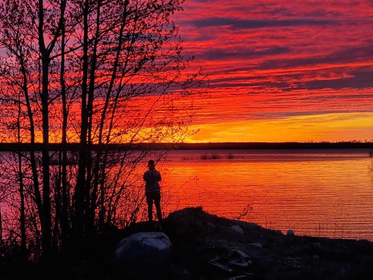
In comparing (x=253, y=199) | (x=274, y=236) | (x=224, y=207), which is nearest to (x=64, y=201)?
(x=274, y=236)

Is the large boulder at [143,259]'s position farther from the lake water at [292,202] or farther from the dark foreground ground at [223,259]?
the lake water at [292,202]

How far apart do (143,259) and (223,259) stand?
2.20 metres

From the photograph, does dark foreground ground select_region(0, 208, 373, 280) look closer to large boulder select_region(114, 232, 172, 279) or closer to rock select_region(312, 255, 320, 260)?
rock select_region(312, 255, 320, 260)

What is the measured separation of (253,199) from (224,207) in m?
5.36

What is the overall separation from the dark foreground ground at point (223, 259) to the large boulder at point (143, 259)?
13cm

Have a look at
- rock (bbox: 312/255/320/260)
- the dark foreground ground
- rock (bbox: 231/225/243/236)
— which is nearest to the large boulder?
the dark foreground ground

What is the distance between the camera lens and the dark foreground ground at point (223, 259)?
1231cm

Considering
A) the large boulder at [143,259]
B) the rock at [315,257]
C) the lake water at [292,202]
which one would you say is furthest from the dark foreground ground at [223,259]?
the lake water at [292,202]

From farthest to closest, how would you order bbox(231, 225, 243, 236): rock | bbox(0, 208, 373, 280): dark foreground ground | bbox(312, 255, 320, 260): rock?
bbox(231, 225, 243, 236): rock, bbox(312, 255, 320, 260): rock, bbox(0, 208, 373, 280): dark foreground ground

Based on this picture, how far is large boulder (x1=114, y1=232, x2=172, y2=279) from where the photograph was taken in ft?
39.2

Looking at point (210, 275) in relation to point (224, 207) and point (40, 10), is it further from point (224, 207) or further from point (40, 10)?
point (224, 207)

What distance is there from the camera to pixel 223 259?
42.8 ft

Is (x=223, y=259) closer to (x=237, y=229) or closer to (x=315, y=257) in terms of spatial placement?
(x=315, y=257)

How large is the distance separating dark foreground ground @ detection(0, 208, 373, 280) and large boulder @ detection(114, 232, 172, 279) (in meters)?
0.13
